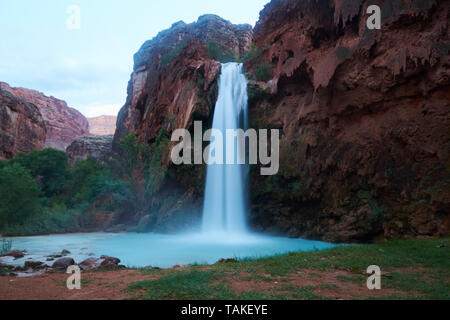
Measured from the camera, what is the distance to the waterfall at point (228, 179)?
65.3 ft

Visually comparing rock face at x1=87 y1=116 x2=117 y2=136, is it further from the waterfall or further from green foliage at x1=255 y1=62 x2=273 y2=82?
green foliage at x1=255 y1=62 x2=273 y2=82

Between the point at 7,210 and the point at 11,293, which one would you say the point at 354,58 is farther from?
the point at 7,210

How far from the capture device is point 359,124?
15547 mm

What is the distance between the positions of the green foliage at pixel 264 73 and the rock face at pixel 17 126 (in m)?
40.1

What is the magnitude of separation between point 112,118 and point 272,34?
165559 millimetres

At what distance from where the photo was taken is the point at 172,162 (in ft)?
74.9

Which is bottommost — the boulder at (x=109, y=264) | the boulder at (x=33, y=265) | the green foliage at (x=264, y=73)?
the boulder at (x=33, y=265)

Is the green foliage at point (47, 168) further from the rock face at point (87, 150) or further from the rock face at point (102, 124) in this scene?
the rock face at point (102, 124)

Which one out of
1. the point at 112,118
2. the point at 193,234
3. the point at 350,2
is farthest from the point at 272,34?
the point at 112,118

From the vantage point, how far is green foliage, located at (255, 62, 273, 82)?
21.8 metres

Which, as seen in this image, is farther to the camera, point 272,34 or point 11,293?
point 272,34

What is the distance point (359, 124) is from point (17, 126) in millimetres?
49161

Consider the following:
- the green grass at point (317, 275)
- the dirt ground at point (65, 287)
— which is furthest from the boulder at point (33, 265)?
the green grass at point (317, 275)

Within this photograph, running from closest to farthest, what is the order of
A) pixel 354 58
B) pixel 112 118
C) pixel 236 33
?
pixel 354 58 < pixel 236 33 < pixel 112 118
